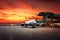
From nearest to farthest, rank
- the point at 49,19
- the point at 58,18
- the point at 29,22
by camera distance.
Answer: the point at 29,22
the point at 49,19
the point at 58,18

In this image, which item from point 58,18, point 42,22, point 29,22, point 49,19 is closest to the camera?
point 29,22

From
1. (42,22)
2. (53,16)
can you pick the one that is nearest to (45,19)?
(42,22)

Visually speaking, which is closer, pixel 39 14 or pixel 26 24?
pixel 26 24

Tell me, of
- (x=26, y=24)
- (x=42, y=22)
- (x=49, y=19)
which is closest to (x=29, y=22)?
(x=26, y=24)

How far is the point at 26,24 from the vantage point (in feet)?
39.9

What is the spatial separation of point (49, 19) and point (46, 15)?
659 mm

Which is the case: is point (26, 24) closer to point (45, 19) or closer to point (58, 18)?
point (45, 19)

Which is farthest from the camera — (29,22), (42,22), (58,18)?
(58,18)

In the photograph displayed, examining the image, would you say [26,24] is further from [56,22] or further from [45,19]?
[56,22]

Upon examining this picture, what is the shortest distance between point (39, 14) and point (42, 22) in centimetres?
147

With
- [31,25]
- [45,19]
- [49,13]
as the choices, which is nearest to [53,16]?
[49,13]

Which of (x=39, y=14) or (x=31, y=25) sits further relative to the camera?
(x=39, y=14)

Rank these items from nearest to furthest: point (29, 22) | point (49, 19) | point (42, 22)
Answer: point (29, 22) → point (42, 22) → point (49, 19)

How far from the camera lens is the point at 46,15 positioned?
53.2 feet
